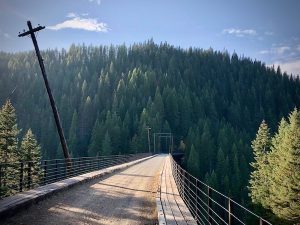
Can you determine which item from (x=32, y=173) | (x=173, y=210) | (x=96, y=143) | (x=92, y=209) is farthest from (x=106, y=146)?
(x=173, y=210)

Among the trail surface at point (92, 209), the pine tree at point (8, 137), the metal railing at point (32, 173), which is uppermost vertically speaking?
the pine tree at point (8, 137)

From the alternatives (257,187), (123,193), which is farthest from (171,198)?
(257,187)

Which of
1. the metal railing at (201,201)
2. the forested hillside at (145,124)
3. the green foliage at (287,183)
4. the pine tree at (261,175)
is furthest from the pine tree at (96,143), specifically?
the metal railing at (201,201)

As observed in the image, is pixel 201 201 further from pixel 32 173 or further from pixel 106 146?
pixel 106 146

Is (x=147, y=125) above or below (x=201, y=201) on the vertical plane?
above

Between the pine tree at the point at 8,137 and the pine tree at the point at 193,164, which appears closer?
the pine tree at the point at 8,137

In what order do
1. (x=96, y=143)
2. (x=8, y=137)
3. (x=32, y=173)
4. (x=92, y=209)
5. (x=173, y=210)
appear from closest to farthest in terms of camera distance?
(x=173, y=210) → (x=92, y=209) → (x=32, y=173) → (x=8, y=137) → (x=96, y=143)

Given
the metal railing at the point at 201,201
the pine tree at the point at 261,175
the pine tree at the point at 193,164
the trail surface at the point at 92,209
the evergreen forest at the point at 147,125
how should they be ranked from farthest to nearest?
1. the evergreen forest at the point at 147,125
2. the pine tree at the point at 193,164
3. the pine tree at the point at 261,175
4. the trail surface at the point at 92,209
5. the metal railing at the point at 201,201

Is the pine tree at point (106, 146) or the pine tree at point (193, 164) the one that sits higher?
the pine tree at point (106, 146)

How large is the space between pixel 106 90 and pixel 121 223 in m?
170

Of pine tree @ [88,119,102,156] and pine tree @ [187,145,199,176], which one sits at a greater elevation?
pine tree @ [88,119,102,156]

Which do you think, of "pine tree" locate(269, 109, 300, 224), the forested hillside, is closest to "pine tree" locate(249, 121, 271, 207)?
"pine tree" locate(269, 109, 300, 224)

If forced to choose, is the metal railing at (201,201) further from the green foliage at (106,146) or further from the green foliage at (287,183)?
the green foliage at (106,146)

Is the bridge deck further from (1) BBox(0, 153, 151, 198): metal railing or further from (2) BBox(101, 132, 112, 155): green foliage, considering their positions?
(2) BBox(101, 132, 112, 155): green foliage
